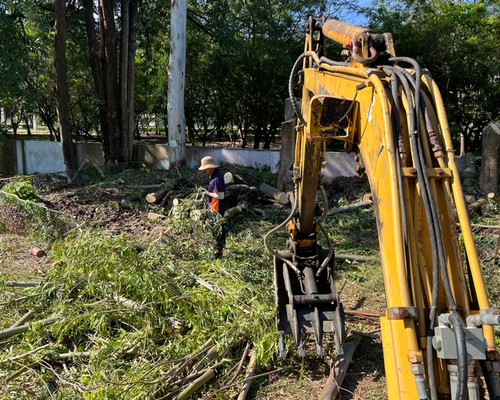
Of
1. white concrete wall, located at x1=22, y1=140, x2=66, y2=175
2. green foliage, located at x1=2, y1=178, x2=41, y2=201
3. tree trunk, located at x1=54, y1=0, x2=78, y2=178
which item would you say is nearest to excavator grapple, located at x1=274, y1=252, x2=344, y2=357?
green foliage, located at x1=2, y1=178, x2=41, y2=201

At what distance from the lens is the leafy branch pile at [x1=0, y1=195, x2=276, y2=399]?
4.02 metres

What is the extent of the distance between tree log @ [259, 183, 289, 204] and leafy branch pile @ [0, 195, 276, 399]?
13.6 feet

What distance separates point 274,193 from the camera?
10.4m

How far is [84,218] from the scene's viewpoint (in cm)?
959

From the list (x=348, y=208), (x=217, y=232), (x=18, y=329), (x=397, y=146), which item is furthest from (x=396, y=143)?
(x=348, y=208)

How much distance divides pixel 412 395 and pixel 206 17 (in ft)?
46.7

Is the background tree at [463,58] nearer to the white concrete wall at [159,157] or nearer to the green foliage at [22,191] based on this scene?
the white concrete wall at [159,157]

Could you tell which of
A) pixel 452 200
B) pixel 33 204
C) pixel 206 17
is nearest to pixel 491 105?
pixel 206 17

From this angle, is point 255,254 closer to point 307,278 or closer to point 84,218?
point 307,278

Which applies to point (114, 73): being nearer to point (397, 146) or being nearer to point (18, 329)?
point (18, 329)

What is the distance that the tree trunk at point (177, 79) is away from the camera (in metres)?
12.1

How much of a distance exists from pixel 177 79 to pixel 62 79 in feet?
9.50

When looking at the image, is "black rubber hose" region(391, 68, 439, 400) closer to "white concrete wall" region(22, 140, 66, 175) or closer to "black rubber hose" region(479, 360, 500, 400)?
"black rubber hose" region(479, 360, 500, 400)

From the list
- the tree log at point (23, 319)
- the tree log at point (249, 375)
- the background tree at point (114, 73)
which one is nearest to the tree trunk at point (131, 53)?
the background tree at point (114, 73)
